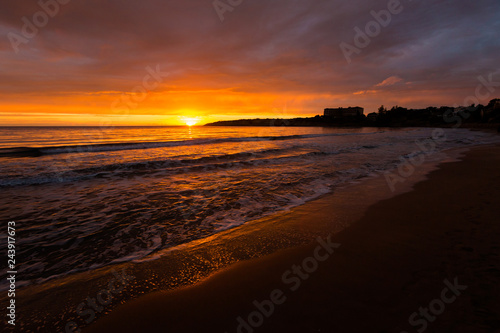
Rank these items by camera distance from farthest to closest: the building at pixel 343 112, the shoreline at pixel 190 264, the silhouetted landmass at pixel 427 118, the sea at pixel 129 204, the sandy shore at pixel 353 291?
the building at pixel 343 112
the silhouetted landmass at pixel 427 118
the sea at pixel 129 204
the shoreline at pixel 190 264
the sandy shore at pixel 353 291

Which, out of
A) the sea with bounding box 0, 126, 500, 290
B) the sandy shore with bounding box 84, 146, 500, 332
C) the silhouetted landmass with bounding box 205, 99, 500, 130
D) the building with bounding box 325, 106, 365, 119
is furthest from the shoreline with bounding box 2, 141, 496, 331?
the building with bounding box 325, 106, 365, 119

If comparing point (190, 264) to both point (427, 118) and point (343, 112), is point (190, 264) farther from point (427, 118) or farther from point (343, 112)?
point (343, 112)

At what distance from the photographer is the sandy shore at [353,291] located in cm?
252

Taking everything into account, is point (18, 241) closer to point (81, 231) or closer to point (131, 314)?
point (81, 231)

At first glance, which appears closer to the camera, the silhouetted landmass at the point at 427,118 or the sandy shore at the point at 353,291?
the sandy shore at the point at 353,291

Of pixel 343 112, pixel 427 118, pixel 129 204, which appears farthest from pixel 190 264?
pixel 343 112

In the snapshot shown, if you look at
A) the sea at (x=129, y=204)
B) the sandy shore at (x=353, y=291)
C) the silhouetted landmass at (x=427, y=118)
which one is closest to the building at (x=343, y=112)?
the silhouetted landmass at (x=427, y=118)

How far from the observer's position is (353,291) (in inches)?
119

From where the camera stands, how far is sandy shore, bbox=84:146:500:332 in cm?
252

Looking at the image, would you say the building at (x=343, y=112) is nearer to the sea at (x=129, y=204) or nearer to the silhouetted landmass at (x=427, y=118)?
the silhouetted landmass at (x=427, y=118)

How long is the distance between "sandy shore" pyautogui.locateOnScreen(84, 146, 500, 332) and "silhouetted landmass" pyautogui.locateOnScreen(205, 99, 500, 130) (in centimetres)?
8670

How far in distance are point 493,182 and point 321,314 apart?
10.7 metres

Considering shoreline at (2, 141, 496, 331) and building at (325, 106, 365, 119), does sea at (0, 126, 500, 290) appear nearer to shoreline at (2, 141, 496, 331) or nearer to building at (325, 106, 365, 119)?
shoreline at (2, 141, 496, 331)

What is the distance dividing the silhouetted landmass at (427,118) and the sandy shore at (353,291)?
86697mm
